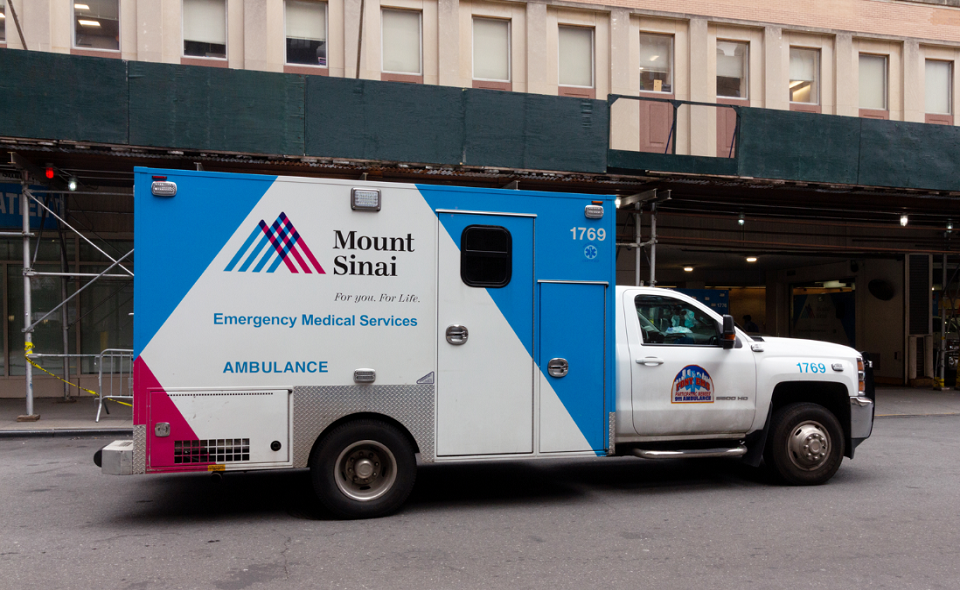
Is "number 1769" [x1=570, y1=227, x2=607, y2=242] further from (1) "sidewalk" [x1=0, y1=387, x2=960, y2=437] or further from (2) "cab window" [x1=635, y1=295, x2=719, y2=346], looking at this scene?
(1) "sidewalk" [x1=0, y1=387, x2=960, y2=437]

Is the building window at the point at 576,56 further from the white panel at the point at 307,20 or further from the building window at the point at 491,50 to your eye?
the white panel at the point at 307,20

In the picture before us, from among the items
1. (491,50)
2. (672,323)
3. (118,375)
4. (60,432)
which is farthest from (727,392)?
(118,375)

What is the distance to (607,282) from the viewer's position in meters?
6.57

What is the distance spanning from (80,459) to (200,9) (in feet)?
32.5

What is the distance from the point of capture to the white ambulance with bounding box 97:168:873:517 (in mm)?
5645

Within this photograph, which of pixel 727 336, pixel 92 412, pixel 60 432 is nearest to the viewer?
pixel 727 336

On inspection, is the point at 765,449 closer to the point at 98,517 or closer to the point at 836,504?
the point at 836,504

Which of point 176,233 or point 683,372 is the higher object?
point 176,233

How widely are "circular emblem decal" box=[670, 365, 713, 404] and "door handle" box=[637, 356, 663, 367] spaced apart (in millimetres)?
231

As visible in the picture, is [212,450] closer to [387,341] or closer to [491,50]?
[387,341]

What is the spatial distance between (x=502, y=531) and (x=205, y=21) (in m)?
13.2

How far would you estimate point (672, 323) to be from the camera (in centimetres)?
709

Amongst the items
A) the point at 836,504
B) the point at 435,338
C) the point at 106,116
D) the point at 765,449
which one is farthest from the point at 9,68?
the point at 836,504

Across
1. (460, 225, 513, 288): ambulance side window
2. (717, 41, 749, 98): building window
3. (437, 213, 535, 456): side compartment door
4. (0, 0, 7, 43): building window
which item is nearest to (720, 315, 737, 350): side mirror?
(437, 213, 535, 456): side compartment door
